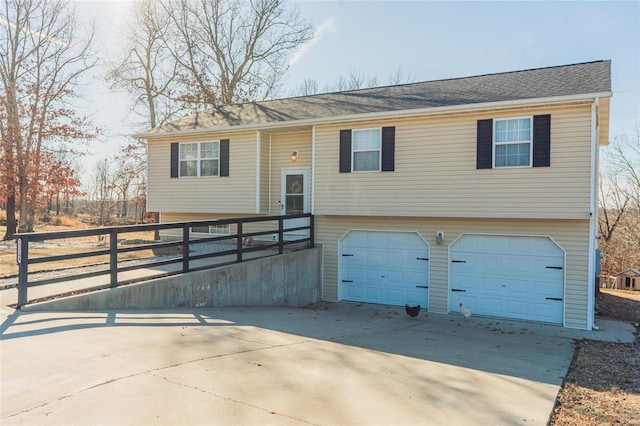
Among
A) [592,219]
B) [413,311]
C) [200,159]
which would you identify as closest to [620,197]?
[592,219]

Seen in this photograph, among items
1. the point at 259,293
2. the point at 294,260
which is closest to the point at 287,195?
the point at 294,260

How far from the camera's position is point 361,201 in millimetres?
12031

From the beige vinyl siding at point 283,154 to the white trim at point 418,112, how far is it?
0.88m

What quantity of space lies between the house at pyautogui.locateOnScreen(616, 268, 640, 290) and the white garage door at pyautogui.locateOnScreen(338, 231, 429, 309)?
35.5ft

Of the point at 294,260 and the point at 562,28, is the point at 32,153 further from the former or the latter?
the point at 562,28

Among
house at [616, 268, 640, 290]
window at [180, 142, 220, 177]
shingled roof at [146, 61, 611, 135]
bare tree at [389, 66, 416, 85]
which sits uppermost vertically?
bare tree at [389, 66, 416, 85]

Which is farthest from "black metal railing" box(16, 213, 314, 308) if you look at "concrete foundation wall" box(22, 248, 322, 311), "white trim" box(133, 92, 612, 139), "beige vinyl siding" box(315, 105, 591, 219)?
"white trim" box(133, 92, 612, 139)

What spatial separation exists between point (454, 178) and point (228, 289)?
238 inches

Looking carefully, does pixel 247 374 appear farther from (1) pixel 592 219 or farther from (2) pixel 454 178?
(1) pixel 592 219

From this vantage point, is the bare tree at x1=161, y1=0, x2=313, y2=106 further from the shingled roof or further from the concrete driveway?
the concrete driveway

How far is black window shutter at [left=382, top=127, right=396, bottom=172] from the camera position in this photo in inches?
458

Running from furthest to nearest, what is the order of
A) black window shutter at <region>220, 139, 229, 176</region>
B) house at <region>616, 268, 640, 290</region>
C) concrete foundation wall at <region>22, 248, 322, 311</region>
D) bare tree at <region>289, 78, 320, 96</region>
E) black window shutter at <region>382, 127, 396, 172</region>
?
bare tree at <region>289, 78, 320, 96</region> → house at <region>616, 268, 640, 290</region> → black window shutter at <region>220, 139, 229, 176</region> → black window shutter at <region>382, 127, 396, 172</region> → concrete foundation wall at <region>22, 248, 322, 311</region>

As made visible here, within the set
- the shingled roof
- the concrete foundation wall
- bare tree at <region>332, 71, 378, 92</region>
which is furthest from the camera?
bare tree at <region>332, 71, 378, 92</region>

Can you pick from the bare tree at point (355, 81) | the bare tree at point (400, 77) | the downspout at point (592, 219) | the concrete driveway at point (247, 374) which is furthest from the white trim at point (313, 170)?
the bare tree at point (400, 77)
